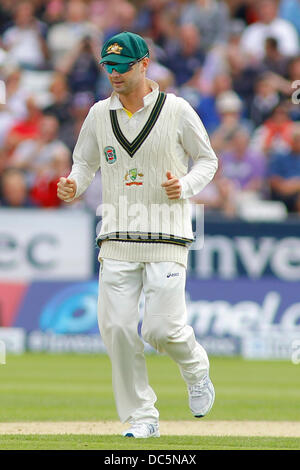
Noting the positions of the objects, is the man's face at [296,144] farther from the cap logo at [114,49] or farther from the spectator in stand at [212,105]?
the cap logo at [114,49]

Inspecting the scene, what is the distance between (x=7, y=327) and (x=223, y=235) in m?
3.36

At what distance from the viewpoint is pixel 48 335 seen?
50.6 ft

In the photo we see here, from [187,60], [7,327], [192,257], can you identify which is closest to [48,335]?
[7,327]

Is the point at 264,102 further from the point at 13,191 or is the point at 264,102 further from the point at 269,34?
the point at 13,191

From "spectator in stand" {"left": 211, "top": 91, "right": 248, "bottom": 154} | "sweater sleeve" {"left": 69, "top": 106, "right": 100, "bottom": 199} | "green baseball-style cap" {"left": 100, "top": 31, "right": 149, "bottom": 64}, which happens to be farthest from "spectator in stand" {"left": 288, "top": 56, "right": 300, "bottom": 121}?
"green baseball-style cap" {"left": 100, "top": 31, "right": 149, "bottom": 64}

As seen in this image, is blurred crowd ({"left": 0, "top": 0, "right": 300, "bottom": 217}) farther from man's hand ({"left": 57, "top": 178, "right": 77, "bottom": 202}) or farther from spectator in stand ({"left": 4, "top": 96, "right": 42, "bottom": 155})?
man's hand ({"left": 57, "top": 178, "right": 77, "bottom": 202})

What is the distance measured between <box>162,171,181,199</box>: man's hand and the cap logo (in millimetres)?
904

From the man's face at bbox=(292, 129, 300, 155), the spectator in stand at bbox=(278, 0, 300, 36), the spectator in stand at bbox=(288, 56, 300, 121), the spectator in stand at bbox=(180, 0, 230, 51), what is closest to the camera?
the man's face at bbox=(292, 129, 300, 155)

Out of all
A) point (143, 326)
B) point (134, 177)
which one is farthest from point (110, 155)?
point (143, 326)

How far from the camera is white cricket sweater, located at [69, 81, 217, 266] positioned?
755cm

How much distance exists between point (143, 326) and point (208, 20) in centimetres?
1364

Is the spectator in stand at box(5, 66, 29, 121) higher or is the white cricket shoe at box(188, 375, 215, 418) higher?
the spectator in stand at box(5, 66, 29, 121)

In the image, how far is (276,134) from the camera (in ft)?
58.2

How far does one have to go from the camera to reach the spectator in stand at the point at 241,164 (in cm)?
1712
